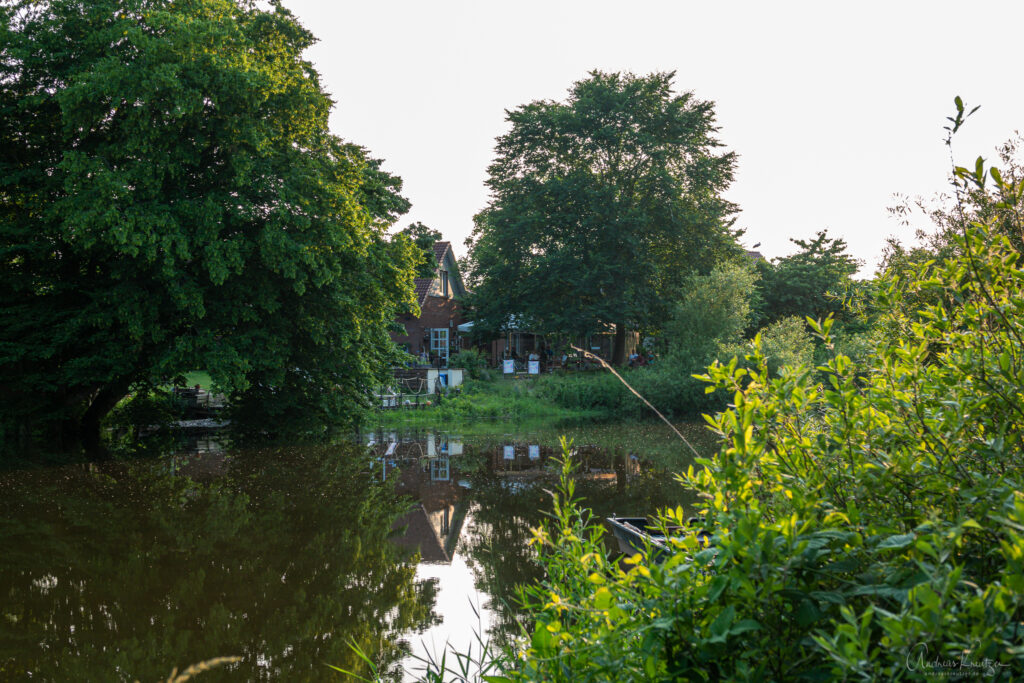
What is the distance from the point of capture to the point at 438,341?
4328 centimetres

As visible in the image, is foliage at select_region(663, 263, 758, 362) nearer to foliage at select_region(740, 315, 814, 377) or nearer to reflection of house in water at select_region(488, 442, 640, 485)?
foliage at select_region(740, 315, 814, 377)

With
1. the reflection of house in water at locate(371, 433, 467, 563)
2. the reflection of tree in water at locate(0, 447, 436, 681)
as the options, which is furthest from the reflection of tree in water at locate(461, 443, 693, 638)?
the reflection of tree in water at locate(0, 447, 436, 681)

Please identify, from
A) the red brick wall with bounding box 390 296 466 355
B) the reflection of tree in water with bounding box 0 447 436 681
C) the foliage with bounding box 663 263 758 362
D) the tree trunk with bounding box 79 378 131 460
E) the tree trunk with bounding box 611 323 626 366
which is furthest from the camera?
the red brick wall with bounding box 390 296 466 355

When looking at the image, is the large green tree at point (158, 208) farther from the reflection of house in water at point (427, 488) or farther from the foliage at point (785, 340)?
the foliage at point (785, 340)

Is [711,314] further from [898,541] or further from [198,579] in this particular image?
[898,541]

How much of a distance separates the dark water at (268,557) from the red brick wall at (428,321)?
1026 inches

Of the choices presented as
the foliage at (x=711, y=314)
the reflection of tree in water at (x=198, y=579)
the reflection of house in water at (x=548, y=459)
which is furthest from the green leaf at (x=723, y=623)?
the foliage at (x=711, y=314)

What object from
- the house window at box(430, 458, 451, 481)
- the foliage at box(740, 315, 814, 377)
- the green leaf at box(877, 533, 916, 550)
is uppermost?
the foliage at box(740, 315, 814, 377)

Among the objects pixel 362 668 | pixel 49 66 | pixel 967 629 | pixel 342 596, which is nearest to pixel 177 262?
pixel 49 66

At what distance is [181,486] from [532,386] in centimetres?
1781

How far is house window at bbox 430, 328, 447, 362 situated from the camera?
43062mm

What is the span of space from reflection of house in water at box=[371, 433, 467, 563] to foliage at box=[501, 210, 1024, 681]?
695cm

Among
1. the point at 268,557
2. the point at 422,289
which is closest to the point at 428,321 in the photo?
the point at 422,289

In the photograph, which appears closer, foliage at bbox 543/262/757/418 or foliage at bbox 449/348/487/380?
foliage at bbox 543/262/757/418
